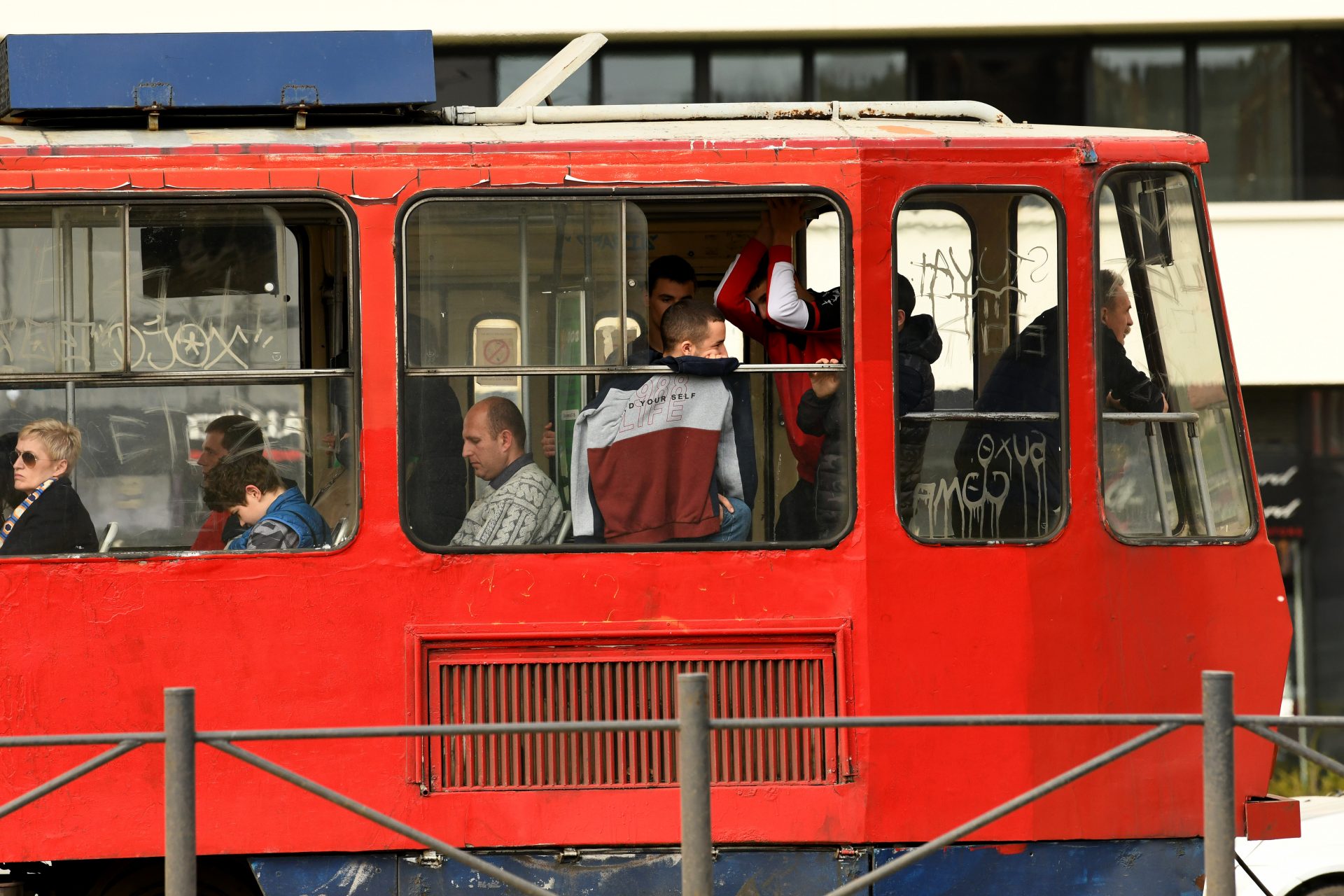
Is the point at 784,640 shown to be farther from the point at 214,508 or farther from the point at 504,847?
the point at 214,508

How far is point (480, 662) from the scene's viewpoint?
5.06 m

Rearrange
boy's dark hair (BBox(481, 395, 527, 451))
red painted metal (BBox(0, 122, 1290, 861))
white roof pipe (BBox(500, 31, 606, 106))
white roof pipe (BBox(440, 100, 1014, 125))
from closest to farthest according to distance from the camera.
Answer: red painted metal (BBox(0, 122, 1290, 861)) < boy's dark hair (BBox(481, 395, 527, 451)) < white roof pipe (BBox(440, 100, 1014, 125)) < white roof pipe (BBox(500, 31, 606, 106))

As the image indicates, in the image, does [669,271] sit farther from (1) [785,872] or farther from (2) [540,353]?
(1) [785,872]

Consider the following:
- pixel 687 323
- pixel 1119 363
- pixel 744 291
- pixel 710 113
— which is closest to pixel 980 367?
pixel 1119 363

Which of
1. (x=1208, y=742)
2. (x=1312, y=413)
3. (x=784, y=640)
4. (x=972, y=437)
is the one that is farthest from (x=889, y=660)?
(x=1312, y=413)

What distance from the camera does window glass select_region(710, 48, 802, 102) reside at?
41.1 feet

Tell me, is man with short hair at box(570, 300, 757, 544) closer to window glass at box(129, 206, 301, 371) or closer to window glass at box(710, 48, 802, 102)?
window glass at box(129, 206, 301, 371)

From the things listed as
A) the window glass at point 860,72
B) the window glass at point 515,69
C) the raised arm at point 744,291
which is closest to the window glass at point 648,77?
the window glass at point 515,69

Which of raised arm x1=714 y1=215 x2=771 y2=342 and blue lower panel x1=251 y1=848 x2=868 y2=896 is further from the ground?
raised arm x1=714 y1=215 x2=771 y2=342

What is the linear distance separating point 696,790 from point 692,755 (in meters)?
0.10

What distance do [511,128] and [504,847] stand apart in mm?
2503

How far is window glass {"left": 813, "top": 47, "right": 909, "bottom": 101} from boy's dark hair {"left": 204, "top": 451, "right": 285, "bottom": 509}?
845cm

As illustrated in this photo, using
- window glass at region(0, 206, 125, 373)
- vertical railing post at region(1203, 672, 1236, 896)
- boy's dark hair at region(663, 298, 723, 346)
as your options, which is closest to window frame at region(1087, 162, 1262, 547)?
vertical railing post at region(1203, 672, 1236, 896)

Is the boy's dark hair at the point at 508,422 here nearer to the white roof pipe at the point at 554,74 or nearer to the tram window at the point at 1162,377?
the white roof pipe at the point at 554,74
